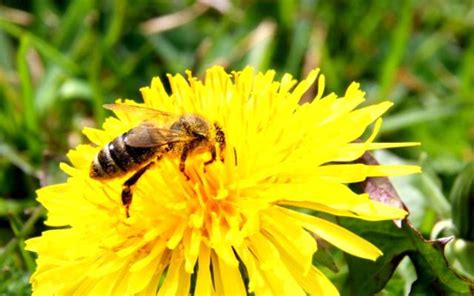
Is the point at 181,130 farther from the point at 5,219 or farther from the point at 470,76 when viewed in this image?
Answer: the point at 470,76

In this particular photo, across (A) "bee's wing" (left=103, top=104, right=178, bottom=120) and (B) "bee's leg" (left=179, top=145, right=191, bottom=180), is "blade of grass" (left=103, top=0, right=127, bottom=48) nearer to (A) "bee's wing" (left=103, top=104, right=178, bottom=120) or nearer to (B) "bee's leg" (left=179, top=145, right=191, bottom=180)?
(A) "bee's wing" (left=103, top=104, right=178, bottom=120)

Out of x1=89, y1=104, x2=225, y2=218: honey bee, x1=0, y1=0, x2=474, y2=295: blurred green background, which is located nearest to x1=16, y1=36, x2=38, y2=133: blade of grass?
x1=0, y1=0, x2=474, y2=295: blurred green background

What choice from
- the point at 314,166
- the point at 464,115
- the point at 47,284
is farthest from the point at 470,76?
the point at 47,284

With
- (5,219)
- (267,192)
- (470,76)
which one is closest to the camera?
(267,192)

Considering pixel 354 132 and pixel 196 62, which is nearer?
pixel 354 132

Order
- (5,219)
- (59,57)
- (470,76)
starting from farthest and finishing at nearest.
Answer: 1. (470,76)
2. (59,57)
3. (5,219)

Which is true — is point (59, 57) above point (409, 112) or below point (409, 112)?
above

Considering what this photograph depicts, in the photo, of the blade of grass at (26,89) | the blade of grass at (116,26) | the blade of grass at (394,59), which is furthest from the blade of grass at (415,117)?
the blade of grass at (26,89)

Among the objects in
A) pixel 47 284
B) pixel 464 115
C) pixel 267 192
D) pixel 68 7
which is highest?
pixel 68 7
